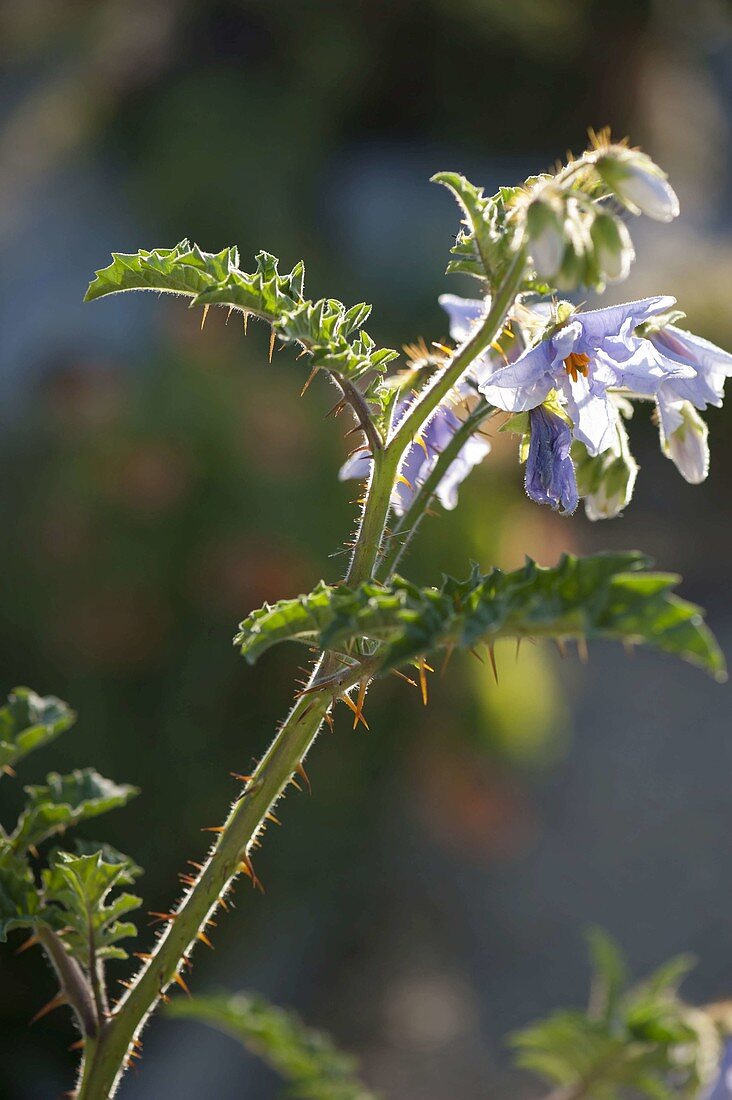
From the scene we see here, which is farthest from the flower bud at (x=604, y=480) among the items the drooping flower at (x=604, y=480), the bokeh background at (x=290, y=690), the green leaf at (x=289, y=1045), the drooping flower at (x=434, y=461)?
the bokeh background at (x=290, y=690)

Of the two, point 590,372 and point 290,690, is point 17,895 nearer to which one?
point 590,372

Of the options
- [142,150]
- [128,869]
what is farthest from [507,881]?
[142,150]

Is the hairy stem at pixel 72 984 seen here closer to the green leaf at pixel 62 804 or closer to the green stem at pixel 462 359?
the green leaf at pixel 62 804

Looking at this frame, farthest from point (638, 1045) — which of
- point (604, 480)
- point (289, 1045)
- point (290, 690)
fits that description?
point (290, 690)

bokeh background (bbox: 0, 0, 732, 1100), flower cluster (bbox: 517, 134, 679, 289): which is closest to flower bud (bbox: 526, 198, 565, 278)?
flower cluster (bbox: 517, 134, 679, 289)

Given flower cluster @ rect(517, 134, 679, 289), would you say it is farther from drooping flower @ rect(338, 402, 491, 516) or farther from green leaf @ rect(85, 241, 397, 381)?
drooping flower @ rect(338, 402, 491, 516)
